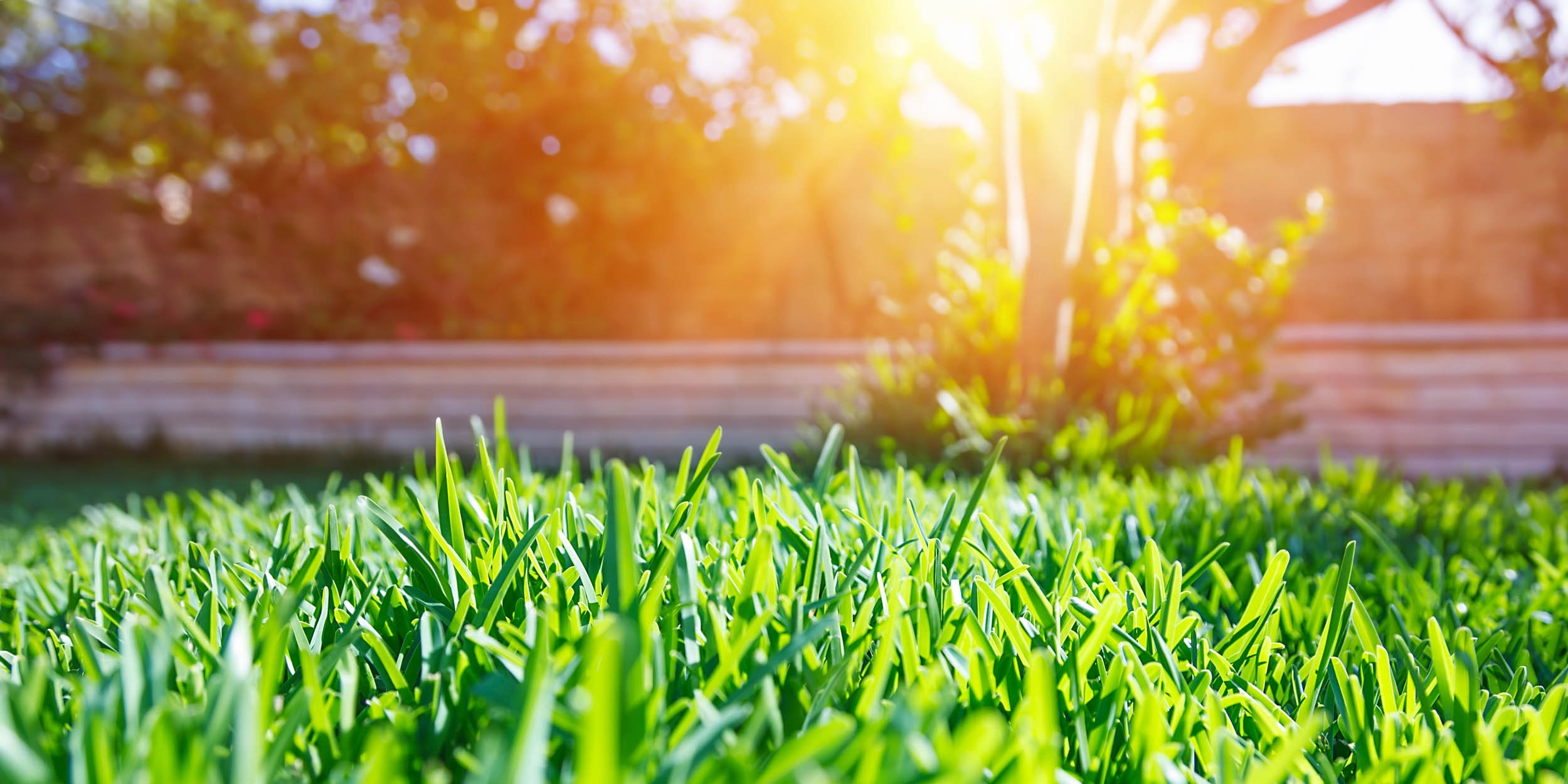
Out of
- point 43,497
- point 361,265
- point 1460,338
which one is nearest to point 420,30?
point 361,265

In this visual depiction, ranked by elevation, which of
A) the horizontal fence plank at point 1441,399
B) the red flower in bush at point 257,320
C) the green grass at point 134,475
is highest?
the red flower in bush at point 257,320

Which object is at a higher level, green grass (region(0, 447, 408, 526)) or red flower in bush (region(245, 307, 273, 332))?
red flower in bush (region(245, 307, 273, 332))

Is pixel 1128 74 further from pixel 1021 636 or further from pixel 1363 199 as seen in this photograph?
pixel 1363 199

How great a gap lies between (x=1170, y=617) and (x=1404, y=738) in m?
0.21

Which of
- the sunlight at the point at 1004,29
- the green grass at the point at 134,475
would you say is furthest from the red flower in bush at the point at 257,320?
the sunlight at the point at 1004,29

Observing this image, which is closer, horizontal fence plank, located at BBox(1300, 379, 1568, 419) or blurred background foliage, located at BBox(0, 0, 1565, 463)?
horizontal fence plank, located at BBox(1300, 379, 1568, 419)

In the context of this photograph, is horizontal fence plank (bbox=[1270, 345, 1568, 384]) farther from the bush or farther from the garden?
the bush

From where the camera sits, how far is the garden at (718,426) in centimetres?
67

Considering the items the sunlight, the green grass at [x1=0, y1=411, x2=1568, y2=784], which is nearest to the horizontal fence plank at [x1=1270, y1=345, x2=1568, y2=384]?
the sunlight

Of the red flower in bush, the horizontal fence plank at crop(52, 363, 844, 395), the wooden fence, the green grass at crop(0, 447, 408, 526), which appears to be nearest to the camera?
the green grass at crop(0, 447, 408, 526)

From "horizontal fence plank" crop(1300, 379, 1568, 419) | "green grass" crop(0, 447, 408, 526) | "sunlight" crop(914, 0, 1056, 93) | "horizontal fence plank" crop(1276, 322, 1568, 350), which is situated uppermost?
"green grass" crop(0, 447, 408, 526)

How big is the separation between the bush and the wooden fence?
243 centimetres

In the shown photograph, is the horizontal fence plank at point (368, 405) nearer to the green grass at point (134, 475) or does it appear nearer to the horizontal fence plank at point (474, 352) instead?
the horizontal fence plank at point (474, 352)

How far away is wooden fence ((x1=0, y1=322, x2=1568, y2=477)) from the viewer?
6.93m
